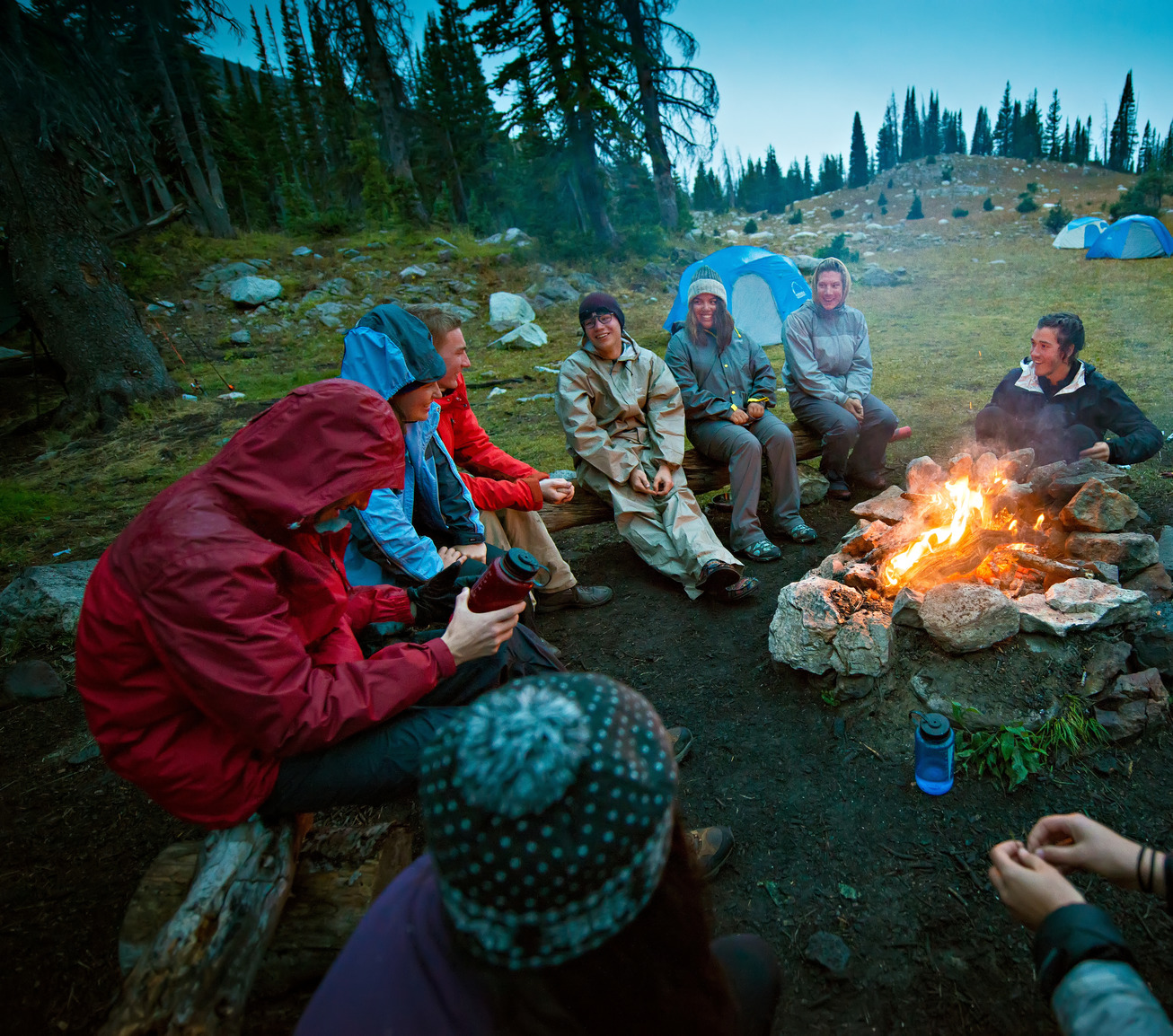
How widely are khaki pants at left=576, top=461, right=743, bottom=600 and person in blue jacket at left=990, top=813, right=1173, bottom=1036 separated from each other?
256 centimetres

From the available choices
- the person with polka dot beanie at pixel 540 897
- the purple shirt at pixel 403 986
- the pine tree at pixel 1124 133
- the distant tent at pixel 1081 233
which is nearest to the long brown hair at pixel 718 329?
the person with polka dot beanie at pixel 540 897

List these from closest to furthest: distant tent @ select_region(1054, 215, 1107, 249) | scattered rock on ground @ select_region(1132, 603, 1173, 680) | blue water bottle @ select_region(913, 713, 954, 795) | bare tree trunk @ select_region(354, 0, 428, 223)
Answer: blue water bottle @ select_region(913, 713, 954, 795), scattered rock on ground @ select_region(1132, 603, 1173, 680), distant tent @ select_region(1054, 215, 1107, 249), bare tree trunk @ select_region(354, 0, 428, 223)

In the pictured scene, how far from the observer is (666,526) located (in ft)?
13.9

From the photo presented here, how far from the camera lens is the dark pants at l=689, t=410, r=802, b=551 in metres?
4.58

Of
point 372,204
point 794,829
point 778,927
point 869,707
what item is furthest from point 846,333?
point 372,204

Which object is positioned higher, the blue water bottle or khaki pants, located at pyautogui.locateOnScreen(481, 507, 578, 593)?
khaki pants, located at pyautogui.locateOnScreen(481, 507, 578, 593)

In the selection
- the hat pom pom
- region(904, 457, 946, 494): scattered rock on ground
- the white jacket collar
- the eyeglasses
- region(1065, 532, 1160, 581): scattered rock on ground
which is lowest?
region(1065, 532, 1160, 581): scattered rock on ground

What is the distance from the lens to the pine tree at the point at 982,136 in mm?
55734

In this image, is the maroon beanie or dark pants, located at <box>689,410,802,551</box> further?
dark pants, located at <box>689,410,802,551</box>

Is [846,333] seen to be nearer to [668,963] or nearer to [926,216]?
[668,963]

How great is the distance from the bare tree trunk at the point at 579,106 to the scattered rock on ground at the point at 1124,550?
15.0 m

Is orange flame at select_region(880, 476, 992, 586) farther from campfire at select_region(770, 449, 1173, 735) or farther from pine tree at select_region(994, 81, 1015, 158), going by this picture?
pine tree at select_region(994, 81, 1015, 158)

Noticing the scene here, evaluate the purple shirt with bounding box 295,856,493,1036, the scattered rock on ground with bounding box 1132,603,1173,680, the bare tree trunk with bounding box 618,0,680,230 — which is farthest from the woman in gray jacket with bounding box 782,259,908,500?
the bare tree trunk with bounding box 618,0,680,230

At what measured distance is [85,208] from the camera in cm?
816
